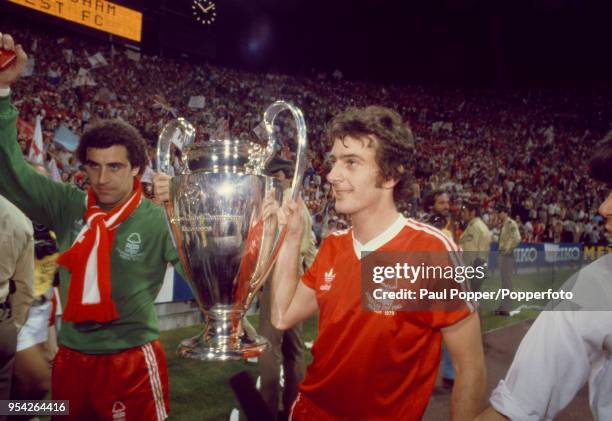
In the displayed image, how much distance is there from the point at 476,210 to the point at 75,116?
31.9 ft

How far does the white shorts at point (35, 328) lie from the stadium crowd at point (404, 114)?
455 centimetres

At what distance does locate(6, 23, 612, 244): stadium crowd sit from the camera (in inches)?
518

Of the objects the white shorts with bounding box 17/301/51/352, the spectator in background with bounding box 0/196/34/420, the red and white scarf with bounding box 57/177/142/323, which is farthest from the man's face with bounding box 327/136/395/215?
the white shorts with bounding box 17/301/51/352

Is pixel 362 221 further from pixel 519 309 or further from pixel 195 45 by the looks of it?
pixel 195 45

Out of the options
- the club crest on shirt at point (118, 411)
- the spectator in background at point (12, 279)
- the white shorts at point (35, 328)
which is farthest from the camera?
the white shorts at point (35, 328)

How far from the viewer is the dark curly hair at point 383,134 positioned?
184cm

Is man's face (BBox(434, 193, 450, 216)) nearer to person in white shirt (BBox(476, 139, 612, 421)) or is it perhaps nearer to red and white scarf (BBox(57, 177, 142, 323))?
red and white scarf (BBox(57, 177, 142, 323))

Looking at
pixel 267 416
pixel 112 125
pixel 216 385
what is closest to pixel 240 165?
pixel 267 416

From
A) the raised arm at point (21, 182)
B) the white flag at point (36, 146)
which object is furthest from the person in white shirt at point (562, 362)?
the white flag at point (36, 146)

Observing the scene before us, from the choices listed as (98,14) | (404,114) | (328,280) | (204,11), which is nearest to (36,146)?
(328,280)

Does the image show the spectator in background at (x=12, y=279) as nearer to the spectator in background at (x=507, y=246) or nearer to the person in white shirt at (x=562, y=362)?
the person in white shirt at (x=562, y=362)

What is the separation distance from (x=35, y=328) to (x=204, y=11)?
23247 mm

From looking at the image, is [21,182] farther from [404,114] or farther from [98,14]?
[404,114]

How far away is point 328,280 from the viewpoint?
6.37 feet
